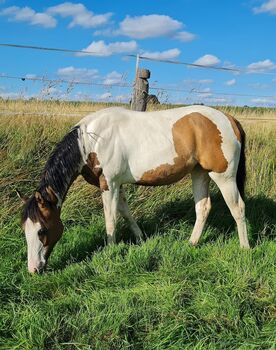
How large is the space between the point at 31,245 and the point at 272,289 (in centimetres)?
218

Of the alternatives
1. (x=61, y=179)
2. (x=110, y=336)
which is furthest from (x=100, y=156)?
(x=110, y=336)

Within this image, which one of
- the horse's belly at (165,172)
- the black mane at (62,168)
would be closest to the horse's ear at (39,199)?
the black mane at (62,168)

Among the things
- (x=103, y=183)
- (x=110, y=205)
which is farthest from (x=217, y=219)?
(x=103, y=183)

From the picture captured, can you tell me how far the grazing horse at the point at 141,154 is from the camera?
4.52 m

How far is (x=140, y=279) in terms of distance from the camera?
3.73 metres

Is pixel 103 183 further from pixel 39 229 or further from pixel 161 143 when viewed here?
pixel 39 229

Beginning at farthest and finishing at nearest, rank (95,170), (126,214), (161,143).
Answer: (126,214), (161,143), (95,170)

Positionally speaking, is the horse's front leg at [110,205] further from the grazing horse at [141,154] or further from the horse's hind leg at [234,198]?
the horse's hind leg at [234,198]

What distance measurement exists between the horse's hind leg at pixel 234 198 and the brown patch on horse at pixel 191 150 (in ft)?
0.37

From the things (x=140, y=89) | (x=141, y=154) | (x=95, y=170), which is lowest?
(x=95, y=170)

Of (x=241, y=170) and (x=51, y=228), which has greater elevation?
(x=241, y=170)

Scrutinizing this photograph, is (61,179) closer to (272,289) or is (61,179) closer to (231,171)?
(231,171)

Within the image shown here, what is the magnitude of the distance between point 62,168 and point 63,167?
1 cm

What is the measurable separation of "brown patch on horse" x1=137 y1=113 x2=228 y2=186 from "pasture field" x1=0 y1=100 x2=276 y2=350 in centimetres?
70
